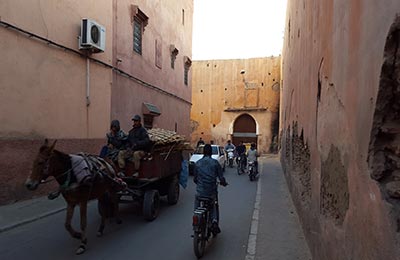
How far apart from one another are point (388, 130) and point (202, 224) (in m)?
3.69

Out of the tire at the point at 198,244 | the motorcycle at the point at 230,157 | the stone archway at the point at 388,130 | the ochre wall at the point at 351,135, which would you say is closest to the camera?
the stone archway at the point at 388,130

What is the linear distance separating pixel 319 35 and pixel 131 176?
477cm

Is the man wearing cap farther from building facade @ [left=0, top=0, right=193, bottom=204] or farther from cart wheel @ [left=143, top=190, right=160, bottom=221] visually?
building facade @ [left=0, top=0, right=193, bottom=204]

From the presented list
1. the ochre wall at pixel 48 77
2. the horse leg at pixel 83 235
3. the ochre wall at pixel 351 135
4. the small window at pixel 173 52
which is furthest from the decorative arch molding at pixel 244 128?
the horse leg at pixel 83 235

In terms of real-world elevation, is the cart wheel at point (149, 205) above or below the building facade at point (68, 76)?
below

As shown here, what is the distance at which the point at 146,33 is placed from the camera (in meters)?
16.7

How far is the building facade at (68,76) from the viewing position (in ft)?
27.8

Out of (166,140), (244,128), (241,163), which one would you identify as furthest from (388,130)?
(244,128)

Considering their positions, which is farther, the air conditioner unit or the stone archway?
the air conditioner unit

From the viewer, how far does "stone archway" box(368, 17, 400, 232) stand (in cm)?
229

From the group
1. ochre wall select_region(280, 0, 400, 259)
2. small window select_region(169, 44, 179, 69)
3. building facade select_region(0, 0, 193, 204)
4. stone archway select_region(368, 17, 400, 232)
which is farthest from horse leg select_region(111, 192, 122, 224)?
small window select_region(169, 44, 179, 69)

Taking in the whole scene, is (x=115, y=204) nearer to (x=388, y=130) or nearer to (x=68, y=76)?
(x=68, y=76)

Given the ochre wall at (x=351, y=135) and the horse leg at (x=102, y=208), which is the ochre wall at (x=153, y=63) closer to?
the horse leg at (x=102, y=208)

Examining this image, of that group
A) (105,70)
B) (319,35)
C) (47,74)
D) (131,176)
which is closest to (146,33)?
(105,70)
